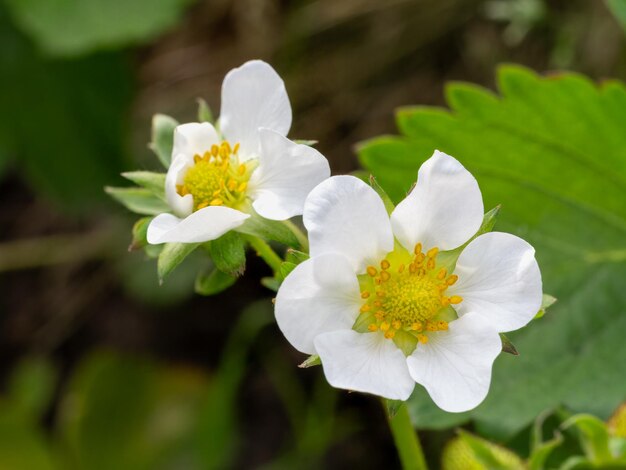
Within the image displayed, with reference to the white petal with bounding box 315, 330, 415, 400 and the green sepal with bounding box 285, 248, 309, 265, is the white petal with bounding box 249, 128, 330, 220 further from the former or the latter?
the white petal with bounding box 315, 330, 415, 400

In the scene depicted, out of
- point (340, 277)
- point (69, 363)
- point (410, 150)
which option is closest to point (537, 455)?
point (340, 277)

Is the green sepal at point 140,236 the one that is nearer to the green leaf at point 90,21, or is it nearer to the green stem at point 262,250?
the green stem at point 262,250

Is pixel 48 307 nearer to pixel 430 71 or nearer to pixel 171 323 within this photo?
pixel 171 323

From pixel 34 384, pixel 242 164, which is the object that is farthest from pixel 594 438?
pixel 34 384

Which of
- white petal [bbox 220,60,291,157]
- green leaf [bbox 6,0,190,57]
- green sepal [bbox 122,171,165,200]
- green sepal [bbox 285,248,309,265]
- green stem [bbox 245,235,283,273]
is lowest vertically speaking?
green leaf [bbox 6,0,190,57]

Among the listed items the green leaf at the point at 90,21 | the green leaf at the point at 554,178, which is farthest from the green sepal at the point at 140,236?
the green leaf at the point at 90,21

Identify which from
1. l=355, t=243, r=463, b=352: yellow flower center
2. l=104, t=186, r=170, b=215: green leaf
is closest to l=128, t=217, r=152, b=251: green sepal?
l=104, t=186, r=170, b=215: green leaf

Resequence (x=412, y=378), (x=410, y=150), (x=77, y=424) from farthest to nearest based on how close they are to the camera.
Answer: (x=77, y=424)
(x=410, y=150)
(x=412, y=378)
